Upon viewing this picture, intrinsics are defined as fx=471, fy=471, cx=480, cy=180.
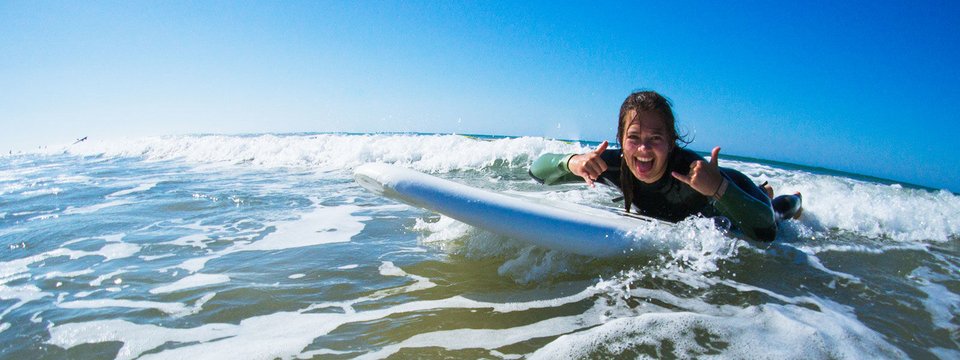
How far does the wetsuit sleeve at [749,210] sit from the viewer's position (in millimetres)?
2635

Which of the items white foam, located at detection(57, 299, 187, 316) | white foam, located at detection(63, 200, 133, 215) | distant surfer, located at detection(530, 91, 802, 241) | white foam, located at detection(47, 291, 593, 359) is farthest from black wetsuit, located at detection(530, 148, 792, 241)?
white foam, located at detection(63, 200, 133, 215)

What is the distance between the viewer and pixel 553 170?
3445 mm

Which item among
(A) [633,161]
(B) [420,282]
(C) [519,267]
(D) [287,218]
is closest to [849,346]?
(A) [633,161]

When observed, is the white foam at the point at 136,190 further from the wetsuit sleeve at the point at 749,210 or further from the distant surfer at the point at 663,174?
the wetsuit sleeve at the point at 749,210

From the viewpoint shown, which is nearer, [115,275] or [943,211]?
[115,275]

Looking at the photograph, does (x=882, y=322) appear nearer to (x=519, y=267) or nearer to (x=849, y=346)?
(x=849, y=346)

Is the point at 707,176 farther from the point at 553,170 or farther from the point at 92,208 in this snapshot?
the point at 92,208

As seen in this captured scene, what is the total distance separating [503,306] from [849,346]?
1516 millimetres

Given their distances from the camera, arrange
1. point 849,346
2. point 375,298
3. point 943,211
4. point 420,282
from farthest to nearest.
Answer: point 943,211 → point 420,282 → point 375,298 → point 849,346

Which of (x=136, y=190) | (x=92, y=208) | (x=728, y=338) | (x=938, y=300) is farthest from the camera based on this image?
(x=136, y=190)

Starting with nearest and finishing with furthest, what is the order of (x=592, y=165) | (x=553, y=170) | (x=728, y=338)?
(x=728, y=338)
(x=592, y=165)
(x=553, y=170)

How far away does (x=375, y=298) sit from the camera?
8.56 feet

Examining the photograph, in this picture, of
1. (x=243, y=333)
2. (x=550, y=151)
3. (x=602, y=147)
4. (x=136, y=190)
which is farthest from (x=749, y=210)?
(x=550, y=151)

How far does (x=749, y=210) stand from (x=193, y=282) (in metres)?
3.40
